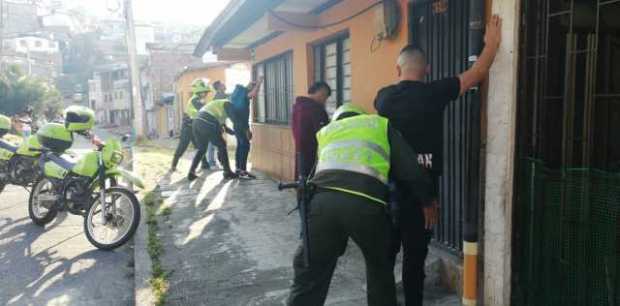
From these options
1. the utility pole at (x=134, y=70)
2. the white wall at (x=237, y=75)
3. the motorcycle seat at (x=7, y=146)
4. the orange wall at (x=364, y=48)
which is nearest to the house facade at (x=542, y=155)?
the orange wall at (x=364, y=48)

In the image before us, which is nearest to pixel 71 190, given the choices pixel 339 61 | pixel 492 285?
pixel 339 61

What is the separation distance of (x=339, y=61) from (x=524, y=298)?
12.9 ft

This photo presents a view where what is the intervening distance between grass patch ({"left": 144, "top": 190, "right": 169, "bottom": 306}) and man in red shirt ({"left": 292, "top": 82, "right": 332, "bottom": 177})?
1571 millimetres

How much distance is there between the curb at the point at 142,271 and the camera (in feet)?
12.5

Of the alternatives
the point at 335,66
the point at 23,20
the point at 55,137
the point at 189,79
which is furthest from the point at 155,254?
the point at 23,20

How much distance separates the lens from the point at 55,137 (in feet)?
19.6

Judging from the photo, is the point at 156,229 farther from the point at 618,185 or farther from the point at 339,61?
the point at 618,185

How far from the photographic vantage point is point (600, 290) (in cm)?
262

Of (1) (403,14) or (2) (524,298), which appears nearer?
(2) (524,298)

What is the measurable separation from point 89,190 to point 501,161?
446cm

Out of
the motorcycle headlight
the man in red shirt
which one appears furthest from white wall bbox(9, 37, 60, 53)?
the man in red shirt

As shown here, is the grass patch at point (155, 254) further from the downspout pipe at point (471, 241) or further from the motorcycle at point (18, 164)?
the downspout pipe at point (471, 241)

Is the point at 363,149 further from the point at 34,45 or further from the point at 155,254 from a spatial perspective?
the point at 34,45

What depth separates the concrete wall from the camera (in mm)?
2936
